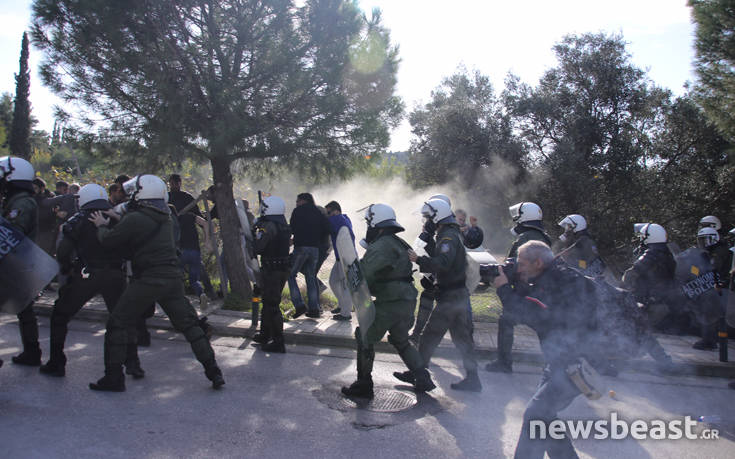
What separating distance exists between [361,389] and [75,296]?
268 cm

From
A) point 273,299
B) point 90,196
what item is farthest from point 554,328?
point 90,196

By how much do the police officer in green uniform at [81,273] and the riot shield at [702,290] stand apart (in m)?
6.67

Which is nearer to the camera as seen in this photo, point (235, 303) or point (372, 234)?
point (372, 234)

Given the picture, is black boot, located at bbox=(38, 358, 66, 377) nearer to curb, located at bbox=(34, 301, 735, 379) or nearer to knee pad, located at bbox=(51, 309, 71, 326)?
knee pad, located at bbox=(51, 309, 71, 326)

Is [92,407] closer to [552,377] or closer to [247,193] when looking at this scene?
[552,377]

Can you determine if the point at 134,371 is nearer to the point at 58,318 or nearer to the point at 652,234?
the point at 58,318

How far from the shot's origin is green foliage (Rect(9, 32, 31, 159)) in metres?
32.6

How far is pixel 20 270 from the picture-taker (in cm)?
434

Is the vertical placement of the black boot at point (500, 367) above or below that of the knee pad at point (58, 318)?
below

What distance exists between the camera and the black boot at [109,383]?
177 inches

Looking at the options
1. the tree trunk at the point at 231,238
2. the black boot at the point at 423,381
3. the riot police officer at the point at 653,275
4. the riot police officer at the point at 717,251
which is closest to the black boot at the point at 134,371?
the black boot at the point at 423,381

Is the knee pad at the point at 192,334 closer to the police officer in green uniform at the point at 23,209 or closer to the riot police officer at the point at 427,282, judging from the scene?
the police officer in green uniform at the point at 23,209

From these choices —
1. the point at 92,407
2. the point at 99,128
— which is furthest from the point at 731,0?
the point at 92,407

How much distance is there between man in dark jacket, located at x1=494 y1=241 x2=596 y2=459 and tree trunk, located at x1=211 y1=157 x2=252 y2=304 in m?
5.93
